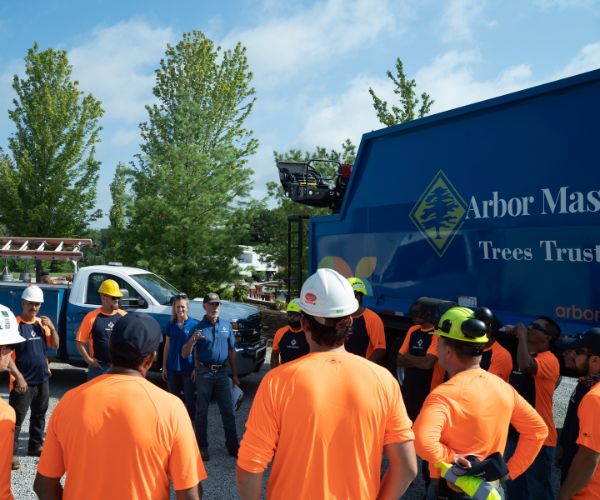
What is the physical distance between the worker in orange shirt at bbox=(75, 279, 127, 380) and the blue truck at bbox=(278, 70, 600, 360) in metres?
3.28

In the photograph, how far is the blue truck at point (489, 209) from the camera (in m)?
4.93

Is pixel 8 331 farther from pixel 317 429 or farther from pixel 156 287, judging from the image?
pixel 156 287

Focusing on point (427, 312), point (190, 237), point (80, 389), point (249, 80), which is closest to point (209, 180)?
point (190, 237)

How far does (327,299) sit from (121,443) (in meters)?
0.94

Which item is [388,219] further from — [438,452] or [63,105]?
[63,105]

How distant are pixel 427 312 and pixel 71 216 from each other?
1481cm

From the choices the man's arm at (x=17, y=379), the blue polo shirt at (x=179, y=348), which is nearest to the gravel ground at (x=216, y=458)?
the man's arm at (x=17, y=379)

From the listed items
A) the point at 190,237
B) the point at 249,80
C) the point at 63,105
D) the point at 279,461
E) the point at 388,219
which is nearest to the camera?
the point at 279,461

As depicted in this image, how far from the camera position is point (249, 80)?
19.4 meters

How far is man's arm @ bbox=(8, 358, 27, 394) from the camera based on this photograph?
4934 millimetres

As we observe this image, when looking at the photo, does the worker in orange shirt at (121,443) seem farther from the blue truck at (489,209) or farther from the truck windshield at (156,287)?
the truck windshield at (156,287)

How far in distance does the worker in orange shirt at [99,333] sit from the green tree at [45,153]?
38.6ft

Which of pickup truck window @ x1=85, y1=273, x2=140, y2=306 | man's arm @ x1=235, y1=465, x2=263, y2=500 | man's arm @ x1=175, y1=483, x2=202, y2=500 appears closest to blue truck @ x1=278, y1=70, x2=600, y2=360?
pickup truck window @ x1=85, y1=273, x2=140, y2=306

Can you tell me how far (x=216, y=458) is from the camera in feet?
18.1
